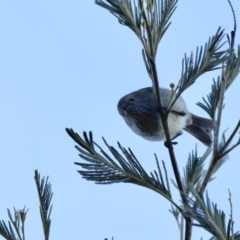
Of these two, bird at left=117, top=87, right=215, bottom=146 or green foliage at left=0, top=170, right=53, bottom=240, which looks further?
bird at left=117, top=87, right=215, bottom=146

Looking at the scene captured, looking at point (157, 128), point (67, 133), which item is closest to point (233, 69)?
point (67, 133)

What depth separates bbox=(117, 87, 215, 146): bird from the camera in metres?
2.59

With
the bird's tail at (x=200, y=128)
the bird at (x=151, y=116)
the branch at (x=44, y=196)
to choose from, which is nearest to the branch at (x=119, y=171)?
the branch at (x=44, y=196)

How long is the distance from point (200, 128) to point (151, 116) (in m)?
0.56

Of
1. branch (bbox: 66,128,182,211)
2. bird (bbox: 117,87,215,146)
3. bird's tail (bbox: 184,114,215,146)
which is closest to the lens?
branch (bbox: 66,128,182,211)

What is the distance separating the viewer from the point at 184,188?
1.52 meters

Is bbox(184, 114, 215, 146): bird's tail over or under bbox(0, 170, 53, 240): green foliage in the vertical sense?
over

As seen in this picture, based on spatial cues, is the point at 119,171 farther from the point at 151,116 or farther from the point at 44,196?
the point at 151,116

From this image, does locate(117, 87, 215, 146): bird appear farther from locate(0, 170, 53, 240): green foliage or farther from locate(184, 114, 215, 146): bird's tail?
locate(0, 170, 53, 240): green foliage

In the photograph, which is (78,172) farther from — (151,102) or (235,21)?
(151,102)

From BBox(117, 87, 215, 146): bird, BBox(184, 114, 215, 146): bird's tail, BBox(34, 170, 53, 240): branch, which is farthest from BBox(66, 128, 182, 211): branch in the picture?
BBox(184, 114, 215, 146): bird's tail

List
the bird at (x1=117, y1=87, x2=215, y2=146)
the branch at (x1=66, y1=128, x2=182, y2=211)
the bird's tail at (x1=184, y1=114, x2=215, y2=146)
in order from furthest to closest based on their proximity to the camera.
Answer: the bird's tail at (x1=184, y1=114, x2=215, y2=146), the bird at (x1=117, y1=87, x2=215, y2=146), the branch at (x1=66, y1=128, x2=182, y2=211)

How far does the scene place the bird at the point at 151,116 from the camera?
8.51ft

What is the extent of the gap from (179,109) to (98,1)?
5.13 feet
